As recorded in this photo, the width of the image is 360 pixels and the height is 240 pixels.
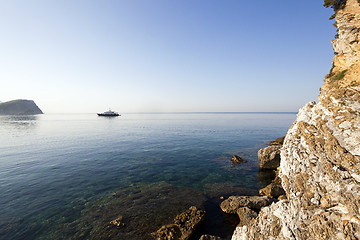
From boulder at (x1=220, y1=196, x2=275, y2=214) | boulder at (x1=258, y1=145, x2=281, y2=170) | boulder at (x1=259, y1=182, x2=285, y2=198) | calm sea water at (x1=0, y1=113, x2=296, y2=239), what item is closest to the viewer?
calm sea water at (x1=0, y1=113, x2=296, y2=239)

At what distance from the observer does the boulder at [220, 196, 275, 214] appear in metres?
11.6

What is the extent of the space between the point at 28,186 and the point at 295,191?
2466 centimetres

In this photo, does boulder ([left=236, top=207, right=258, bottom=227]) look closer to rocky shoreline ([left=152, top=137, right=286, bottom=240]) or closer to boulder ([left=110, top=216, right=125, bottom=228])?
rocky shoreline ([left=152, top=137, right=286, bottom=240])

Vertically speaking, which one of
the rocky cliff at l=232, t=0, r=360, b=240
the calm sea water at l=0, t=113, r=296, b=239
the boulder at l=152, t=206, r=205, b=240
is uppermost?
the rocky cliff at l=232, t=0, r=360, b=240

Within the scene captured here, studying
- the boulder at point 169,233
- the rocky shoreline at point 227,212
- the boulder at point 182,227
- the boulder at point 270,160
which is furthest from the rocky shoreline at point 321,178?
the boulder at point 270,160

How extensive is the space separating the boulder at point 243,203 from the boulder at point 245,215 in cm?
59

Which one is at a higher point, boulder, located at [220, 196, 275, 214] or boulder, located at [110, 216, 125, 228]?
boulder, located at [220, 196, 275, 214]

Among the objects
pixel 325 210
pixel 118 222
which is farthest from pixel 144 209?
pixel 325 210

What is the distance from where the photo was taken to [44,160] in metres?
24.4

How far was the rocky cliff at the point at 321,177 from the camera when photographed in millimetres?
4480

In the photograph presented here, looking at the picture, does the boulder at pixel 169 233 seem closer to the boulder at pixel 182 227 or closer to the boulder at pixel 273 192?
the boulder at pixel 182 227

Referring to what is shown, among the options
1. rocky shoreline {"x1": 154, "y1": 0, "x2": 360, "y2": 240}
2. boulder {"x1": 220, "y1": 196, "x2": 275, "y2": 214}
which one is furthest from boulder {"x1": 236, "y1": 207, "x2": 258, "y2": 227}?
rocky shoreline {"x1": 154, "y1": 0, "x2": 360, "y2": 240}

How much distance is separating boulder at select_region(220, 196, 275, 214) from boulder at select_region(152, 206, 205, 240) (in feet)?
7.44

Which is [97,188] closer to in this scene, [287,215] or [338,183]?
[287,215]
